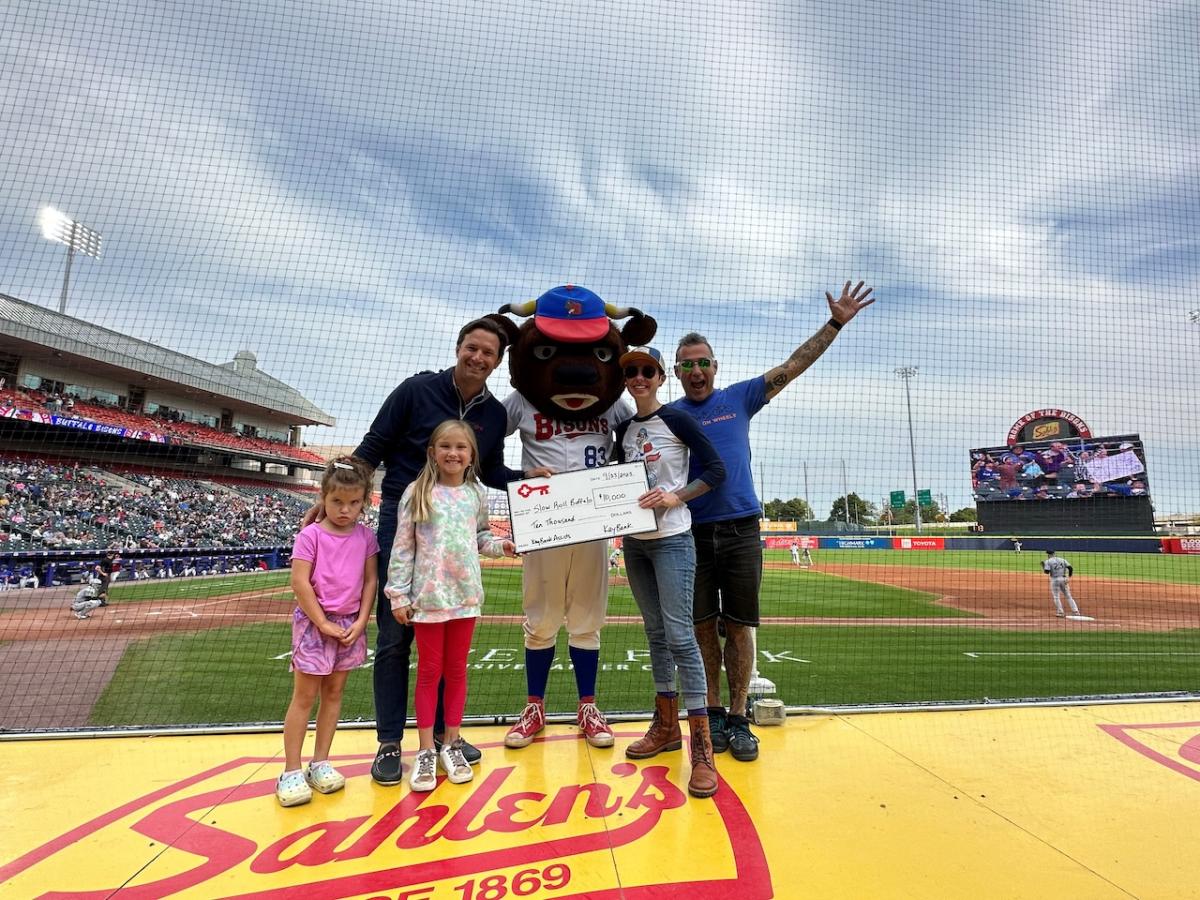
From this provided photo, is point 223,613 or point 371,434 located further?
point 223,613

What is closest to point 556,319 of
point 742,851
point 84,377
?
point 742,851

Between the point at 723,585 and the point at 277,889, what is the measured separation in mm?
2156

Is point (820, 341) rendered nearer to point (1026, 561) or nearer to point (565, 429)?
point (565, 429)

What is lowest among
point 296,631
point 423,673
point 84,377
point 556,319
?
point 423,673

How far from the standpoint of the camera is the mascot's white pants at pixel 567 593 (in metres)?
3.00

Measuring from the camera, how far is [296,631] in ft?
7.92

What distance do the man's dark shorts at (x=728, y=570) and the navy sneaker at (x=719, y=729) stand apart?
0.48 meters

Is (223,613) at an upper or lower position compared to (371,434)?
lower

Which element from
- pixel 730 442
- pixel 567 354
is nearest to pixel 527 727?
pixel 730 442

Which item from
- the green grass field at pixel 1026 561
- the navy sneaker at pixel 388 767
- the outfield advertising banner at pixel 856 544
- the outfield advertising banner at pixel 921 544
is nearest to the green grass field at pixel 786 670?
the navy sneaker at pixel 388 767

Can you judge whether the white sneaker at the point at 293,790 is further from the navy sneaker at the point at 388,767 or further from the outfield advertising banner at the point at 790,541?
the outfield advertising banner at the point at 790,541

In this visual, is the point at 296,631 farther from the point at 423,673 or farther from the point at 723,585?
the point at 723,585

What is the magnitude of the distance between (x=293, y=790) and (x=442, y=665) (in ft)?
2.37

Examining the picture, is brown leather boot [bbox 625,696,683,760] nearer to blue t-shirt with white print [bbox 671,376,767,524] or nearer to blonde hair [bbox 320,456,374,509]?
blue t-shirt with white print [bbox 671,376,767,524]
